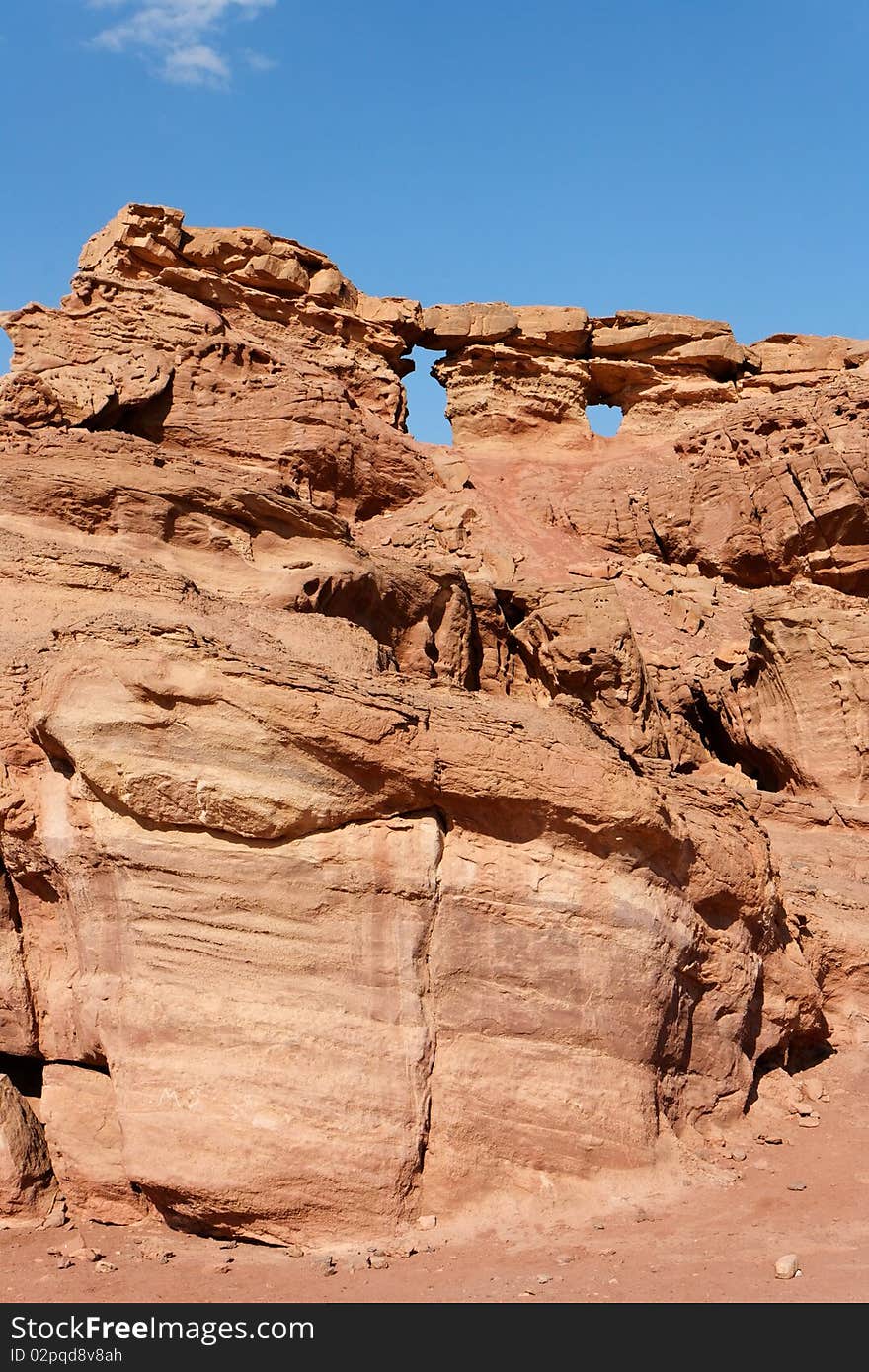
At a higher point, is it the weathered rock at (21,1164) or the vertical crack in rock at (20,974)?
the vertical crack in rock at (20,974)

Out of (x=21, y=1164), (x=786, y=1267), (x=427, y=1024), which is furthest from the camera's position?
(x=427, y=1024)

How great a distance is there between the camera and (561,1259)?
23.6 ft

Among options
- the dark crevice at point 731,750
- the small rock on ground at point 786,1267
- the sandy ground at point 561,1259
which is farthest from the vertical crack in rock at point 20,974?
the dark crevice at point 731,750

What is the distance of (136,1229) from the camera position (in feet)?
25.3

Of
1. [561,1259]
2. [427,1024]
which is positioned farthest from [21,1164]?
[561,1259]

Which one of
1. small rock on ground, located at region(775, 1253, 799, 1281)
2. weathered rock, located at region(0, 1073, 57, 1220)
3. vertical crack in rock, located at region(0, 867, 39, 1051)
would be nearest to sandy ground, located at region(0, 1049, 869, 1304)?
small rock on ground, located at region(775, 1253, 799, 1281)

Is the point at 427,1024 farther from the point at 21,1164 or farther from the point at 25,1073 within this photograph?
the point at 25,1073

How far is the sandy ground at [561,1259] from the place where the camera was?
6.74m

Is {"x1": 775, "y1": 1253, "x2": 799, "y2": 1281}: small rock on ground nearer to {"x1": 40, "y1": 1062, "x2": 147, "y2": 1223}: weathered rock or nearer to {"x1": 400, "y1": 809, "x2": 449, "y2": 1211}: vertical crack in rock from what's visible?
{"x1": 400, "y1": 809, "x2": 449, "y2": 1211}: vertical crack in rock

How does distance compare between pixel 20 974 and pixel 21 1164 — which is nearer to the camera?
pixel 21 1164

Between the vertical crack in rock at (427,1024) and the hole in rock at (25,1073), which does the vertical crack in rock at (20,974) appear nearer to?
the hole in rock at (25,1073)

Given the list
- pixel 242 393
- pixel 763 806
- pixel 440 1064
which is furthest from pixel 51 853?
pixel 242 393

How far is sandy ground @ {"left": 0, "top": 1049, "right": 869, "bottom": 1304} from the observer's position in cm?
674

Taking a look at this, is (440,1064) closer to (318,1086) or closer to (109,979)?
(318,1086)
